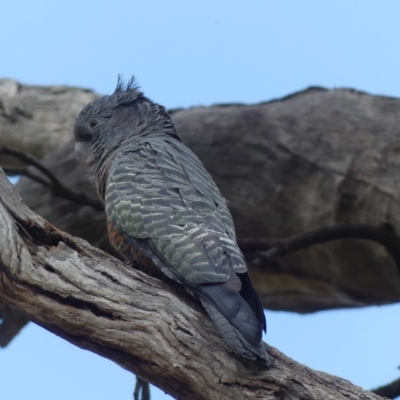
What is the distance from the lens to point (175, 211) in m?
5.66

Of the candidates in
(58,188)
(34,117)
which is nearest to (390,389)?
(58,188)

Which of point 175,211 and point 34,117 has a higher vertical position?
point 34,117

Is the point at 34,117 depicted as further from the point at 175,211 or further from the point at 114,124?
the point at 175,211

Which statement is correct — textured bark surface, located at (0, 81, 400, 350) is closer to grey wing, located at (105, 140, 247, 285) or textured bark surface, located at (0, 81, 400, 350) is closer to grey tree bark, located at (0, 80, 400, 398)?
grey tree bark, located at (0, 80, 400, 398)

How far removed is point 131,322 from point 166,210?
3.92ft

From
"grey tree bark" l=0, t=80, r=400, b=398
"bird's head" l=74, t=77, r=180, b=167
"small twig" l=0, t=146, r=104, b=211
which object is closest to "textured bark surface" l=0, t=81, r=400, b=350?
"grey tree bark" l=0, t=80, r=400, b=398

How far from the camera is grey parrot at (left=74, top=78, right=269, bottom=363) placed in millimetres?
4734

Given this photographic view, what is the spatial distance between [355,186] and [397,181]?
432 millimetres

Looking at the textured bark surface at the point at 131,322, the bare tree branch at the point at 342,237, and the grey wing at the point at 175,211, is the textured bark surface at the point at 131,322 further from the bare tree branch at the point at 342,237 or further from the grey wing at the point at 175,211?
the bare tree branch at the point at 342,237

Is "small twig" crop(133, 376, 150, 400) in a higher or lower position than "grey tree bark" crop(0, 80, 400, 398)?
lower

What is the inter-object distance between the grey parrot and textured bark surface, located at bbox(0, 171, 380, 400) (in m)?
0.15

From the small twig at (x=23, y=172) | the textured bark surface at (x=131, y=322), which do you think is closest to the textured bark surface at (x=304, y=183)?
the small twig at (x=23, y=172)

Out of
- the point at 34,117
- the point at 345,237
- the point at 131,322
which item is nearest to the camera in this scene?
the point at 131,322

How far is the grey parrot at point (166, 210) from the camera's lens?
15.5 feet
